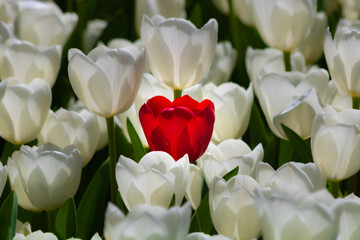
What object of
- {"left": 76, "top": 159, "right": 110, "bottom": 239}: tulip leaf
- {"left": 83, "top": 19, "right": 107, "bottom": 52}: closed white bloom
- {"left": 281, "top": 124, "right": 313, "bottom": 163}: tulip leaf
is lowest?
{"left": 83, "top": 19, "right": 107, "bottom": 52}: closed white bloom

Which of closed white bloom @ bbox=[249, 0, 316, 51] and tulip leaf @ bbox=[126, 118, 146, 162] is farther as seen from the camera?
closed white bloom @ bbox=[249, 0, 316, 51]

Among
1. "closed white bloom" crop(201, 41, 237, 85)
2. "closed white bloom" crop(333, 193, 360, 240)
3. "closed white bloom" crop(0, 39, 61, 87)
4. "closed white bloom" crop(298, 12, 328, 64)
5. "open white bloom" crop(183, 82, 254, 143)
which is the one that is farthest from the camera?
"closed white bloom" crop(298, 12, 328, 64)

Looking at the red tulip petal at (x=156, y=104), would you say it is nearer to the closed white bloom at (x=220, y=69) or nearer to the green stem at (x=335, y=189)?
the green stem at (x=335, y=189)

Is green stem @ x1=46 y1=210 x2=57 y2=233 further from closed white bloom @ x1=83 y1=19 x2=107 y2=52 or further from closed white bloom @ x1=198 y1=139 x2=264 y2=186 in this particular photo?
closed white bloom @ x1=83 y1=19 x2=107 y2=52

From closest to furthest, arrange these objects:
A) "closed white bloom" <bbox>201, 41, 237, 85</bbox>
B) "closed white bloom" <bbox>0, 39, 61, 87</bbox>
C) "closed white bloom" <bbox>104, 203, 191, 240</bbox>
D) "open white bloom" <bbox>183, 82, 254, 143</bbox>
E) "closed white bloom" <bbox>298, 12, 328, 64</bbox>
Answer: "closed white bloom" <bbox>104, 203, 191, 240</bbox> < "open white bloom" <bbox>183, 82, 254, 143</bbox> < "closed white bloom" <bbox>0, 39, 61, 87</bbox> < "closed white bloom" <bbox>201, 41, 237, 85</bbox> < "closed white bloom" <bbox>298, 12, 328, 64</bbox>

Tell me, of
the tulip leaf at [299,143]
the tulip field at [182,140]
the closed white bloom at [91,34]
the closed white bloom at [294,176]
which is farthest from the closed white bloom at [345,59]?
the closed white bloom at [91,34]

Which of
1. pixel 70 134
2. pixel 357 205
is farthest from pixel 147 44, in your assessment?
pixel 357 205

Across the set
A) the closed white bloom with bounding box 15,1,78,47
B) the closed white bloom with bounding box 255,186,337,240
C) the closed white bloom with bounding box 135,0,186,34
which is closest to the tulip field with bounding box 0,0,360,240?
the closed white bloom with bounding box 255,186,337,240

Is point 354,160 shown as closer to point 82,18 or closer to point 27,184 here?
point 27,184
